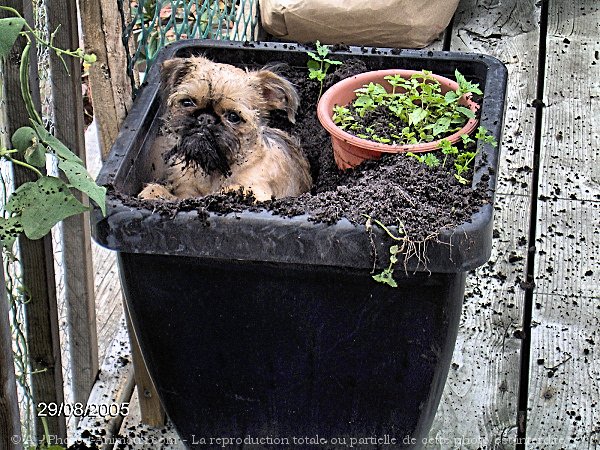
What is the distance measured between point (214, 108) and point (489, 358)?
1.19 metres

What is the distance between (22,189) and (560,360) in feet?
5.83

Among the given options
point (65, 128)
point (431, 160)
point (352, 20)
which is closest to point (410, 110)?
point (431, 160)

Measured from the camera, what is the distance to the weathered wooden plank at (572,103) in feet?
11.3

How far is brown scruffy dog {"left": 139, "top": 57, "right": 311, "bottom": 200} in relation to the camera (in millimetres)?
2113

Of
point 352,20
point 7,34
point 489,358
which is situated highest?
point 7,34

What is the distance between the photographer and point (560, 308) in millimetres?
2928

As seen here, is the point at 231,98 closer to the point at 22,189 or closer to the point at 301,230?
the point at 301,230

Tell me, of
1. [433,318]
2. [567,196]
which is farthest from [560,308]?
[433,318]

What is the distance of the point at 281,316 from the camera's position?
193 centimetres

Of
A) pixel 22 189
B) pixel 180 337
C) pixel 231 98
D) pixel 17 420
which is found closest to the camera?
pixel 17 420

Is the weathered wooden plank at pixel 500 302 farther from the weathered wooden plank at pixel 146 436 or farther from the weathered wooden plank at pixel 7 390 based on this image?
the weathered wooden plank at pixel 7 390

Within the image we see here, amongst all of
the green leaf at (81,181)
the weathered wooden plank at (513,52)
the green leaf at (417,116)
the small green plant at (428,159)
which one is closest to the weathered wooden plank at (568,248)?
the weathered wooden plank at (513,52)

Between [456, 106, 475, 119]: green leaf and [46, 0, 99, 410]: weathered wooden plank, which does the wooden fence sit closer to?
[46, 0, 99, 410]: weathered wooden plank

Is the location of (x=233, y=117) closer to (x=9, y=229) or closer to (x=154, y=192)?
(x=154, y=192)
